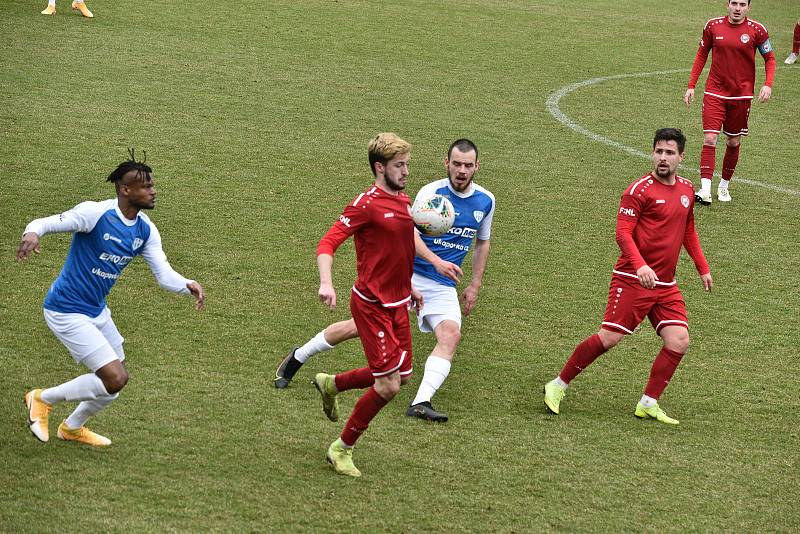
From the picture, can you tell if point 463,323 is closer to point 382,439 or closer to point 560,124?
point 382,439

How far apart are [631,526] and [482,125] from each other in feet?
34.4

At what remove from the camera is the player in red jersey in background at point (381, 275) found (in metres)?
7.54

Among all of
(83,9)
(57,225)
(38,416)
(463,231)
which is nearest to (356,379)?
(463,231)

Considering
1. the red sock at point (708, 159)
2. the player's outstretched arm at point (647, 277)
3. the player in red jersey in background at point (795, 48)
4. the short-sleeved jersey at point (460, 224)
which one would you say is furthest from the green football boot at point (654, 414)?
the player in red jersey in background at point (795, 48)

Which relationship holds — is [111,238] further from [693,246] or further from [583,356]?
[693,246]

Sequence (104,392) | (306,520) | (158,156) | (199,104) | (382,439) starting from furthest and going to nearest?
(199,104), (158,156), (382,439), (104,392), (306,520)

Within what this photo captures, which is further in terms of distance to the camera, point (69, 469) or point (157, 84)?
point (157, 84)

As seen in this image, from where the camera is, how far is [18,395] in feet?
28.2

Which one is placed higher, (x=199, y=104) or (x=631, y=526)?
(x=199, y=104)

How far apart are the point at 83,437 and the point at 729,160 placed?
366 inches

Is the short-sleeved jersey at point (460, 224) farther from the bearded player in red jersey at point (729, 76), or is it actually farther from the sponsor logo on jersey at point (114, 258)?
the bearded player in red jersey at point (729, 76)

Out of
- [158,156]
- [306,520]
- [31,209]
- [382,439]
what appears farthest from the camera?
[158,156]

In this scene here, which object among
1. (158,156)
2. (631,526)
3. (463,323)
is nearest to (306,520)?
(631,526)

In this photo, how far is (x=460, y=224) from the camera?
9.08 meters
